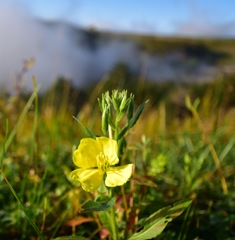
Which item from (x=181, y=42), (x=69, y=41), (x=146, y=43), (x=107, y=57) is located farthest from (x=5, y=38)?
(x=181, y=42)

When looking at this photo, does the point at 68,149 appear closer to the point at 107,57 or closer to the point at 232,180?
the point at 232,180

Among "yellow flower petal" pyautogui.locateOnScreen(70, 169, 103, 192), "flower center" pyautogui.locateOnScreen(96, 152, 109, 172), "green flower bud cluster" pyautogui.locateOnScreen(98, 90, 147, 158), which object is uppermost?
"green flower bud cluster" pyautogui.locateOnScreen(98, 90, 147, 158)

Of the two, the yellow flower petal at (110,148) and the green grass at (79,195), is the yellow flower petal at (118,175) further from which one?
the green grass at (79,195)

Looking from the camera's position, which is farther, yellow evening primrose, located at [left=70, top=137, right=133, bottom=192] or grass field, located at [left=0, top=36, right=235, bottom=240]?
grass field, located at [left=0, top=36, right=235, bottom=240]

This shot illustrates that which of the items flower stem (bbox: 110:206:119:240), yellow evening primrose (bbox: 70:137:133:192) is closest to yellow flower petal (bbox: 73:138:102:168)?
yellow evening primrose (bbox: 70:137:133:192)

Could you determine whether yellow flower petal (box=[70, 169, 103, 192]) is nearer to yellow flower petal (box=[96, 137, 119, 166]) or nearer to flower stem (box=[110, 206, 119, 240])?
yellow flower petal (box=[96, 137, 119, 166])

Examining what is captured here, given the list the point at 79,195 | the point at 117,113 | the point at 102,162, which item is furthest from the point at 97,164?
the point at 79,195

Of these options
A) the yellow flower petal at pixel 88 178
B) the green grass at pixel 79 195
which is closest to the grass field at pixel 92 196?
the green grass at pixel 79 195
